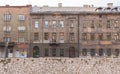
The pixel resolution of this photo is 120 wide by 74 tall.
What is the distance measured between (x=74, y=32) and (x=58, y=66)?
32651 mm

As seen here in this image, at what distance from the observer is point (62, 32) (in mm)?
54094

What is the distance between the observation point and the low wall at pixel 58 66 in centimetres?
A: 2095

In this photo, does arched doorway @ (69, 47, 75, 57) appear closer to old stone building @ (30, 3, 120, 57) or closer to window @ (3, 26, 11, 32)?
Result: old stone building @ (30, 3, 120, 57)

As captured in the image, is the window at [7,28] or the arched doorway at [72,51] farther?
the window at [7,28]

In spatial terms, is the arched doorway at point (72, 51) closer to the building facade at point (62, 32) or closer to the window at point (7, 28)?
the building facade at point (62, 32)

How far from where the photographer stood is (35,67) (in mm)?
21234

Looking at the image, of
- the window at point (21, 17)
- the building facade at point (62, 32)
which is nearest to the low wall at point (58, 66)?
the building facade at point (62, 32)

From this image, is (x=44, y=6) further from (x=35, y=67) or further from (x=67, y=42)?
(x=35, y=67)

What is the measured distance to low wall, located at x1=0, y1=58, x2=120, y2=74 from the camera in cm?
2095

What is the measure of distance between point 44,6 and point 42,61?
35956mm

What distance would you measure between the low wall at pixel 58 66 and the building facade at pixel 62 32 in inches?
1232

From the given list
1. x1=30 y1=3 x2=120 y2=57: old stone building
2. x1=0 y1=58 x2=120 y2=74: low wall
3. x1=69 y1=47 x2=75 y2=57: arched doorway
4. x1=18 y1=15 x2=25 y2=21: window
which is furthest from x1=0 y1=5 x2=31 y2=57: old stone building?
x1=0 y1=58 x2=120 y2=74: low wall

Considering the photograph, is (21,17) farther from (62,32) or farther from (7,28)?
(62,32)

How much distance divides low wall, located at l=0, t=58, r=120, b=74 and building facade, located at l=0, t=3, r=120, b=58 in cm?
3128
